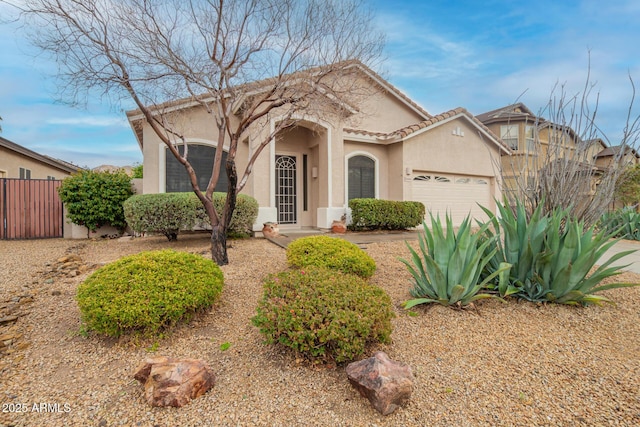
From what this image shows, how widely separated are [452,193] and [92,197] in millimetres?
13449

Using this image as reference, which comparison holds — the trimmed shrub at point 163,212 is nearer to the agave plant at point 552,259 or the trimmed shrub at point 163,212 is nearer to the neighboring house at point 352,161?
the neighboring house at point 352,161

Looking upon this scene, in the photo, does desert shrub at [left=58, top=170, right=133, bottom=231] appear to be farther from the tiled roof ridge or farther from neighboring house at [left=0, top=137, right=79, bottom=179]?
the tiled roof ridge

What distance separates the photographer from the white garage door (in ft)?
41.4

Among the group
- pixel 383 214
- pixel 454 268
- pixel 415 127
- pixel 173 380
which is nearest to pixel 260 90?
pixel 383 214

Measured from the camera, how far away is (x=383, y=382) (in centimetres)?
223

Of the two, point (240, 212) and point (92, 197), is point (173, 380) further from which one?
point (92, 197)

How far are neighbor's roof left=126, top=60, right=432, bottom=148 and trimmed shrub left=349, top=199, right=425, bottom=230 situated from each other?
358 cm

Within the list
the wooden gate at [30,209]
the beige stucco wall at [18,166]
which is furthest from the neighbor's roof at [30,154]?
the wooden gate at [30,209]

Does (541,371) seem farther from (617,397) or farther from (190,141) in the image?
(190,141)

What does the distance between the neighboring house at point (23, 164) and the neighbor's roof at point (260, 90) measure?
759cm

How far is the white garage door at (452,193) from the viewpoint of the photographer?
497 inches

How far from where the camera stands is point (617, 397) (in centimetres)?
233

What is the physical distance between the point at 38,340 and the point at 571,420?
4.87m

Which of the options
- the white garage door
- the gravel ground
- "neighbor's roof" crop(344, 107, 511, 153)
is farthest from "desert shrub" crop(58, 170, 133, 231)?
the white garage door
